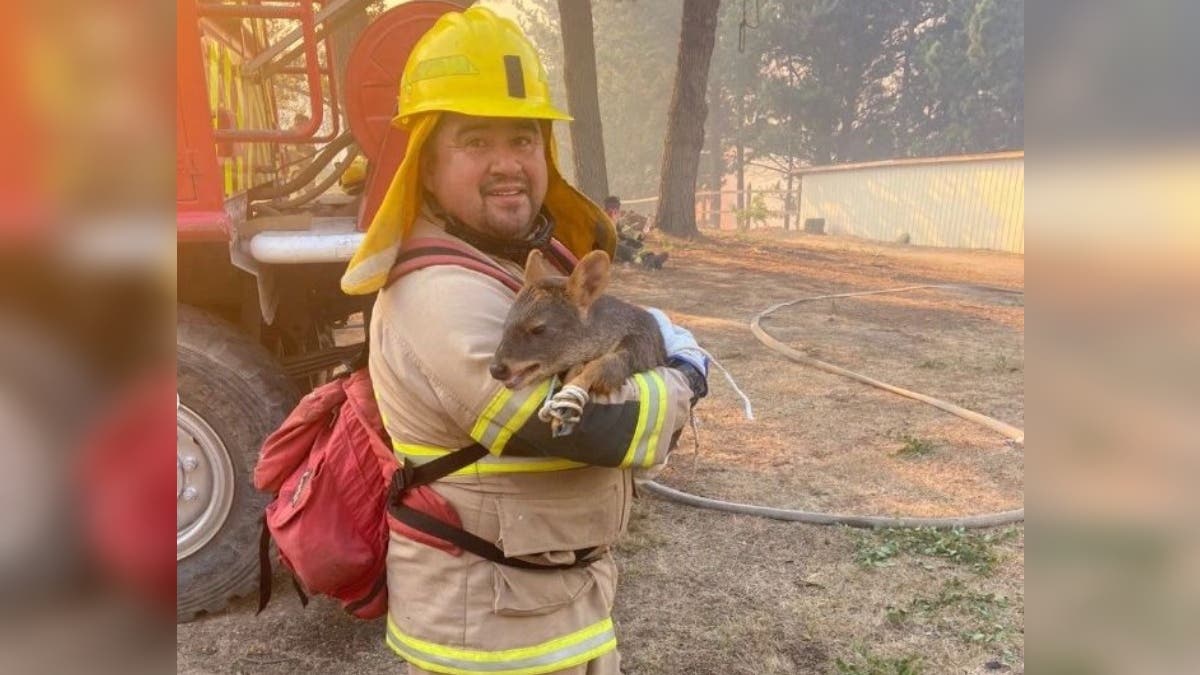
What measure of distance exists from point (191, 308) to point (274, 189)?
903 millimetres

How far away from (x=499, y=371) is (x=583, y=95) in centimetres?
1431

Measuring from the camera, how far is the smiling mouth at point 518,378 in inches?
68.8

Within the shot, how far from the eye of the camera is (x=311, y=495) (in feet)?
6.76

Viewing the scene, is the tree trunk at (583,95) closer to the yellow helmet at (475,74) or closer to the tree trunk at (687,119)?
the tree trunk at (687,119)

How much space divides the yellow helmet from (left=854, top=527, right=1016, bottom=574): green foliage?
118 inches

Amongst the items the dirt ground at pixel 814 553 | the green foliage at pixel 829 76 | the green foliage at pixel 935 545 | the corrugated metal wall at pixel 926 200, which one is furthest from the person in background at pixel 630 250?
the green foliage at pixel 829 76

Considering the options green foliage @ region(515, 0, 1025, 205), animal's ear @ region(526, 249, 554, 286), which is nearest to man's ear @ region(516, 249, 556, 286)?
animal's ear @ region(526, 249, 554, 286)

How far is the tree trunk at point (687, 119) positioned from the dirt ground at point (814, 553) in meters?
9.11

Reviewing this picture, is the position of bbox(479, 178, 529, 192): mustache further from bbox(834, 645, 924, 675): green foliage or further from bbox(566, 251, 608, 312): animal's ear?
bbox(834, 645, 924, 675): green foliage

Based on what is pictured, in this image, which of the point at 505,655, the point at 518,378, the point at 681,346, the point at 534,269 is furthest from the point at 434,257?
the point at 505,655

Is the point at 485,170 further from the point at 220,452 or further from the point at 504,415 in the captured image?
the point at 220,452

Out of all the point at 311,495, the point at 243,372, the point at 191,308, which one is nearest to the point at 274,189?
the point at 191,308
